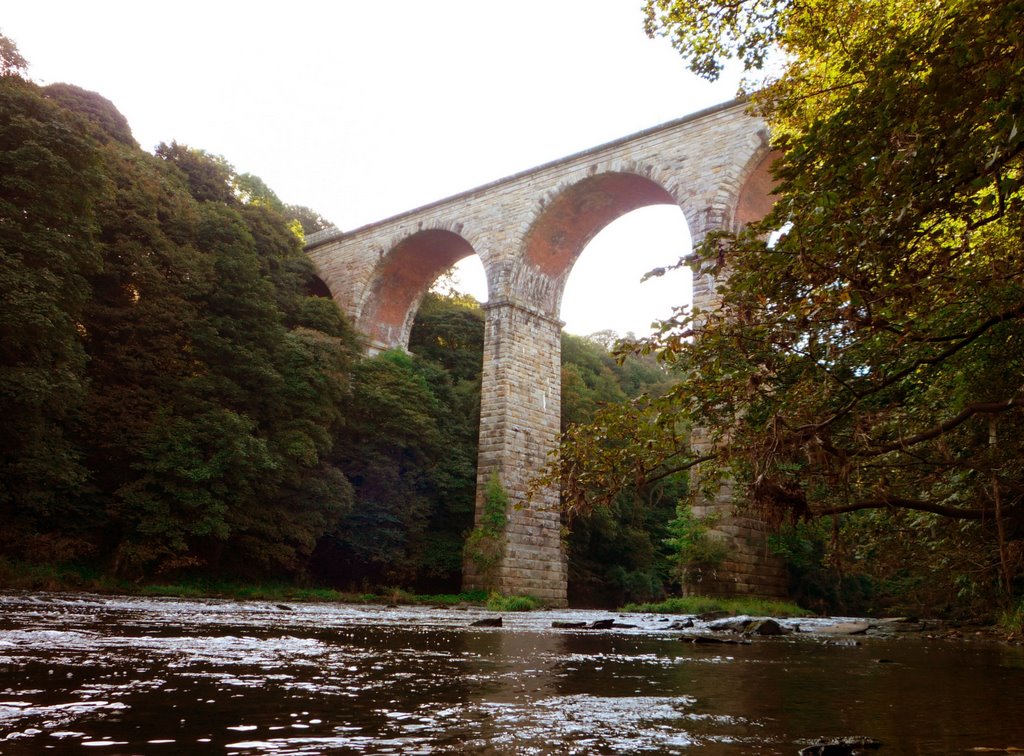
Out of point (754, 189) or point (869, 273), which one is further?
point (754, 189)

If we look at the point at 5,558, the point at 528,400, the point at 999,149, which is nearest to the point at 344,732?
the point at 999,149

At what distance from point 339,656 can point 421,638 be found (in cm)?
183

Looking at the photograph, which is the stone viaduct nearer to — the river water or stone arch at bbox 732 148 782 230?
stone arch at bbox 732 148 782 230

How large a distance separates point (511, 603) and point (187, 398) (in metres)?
8.32

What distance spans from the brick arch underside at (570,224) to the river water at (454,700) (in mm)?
16646

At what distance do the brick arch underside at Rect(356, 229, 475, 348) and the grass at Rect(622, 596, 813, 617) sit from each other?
12374mm

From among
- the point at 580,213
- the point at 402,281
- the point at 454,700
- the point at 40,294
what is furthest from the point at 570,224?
the point at 454,700

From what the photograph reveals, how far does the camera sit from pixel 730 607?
14422 millimetres

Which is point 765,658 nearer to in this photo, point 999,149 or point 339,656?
point 339,656

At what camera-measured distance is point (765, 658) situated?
4602mm

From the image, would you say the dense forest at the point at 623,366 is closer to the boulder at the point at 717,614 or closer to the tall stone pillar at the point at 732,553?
the tall stone pillar at the point at 732,553

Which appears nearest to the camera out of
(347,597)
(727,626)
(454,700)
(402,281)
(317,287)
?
(454,700)

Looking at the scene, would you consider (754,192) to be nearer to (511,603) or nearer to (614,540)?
(511,603)

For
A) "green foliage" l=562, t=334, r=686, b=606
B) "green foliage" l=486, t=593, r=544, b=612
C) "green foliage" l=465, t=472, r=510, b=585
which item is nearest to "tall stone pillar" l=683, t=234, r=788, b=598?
"green foliage" l=486, t=593, r=544, b=612
